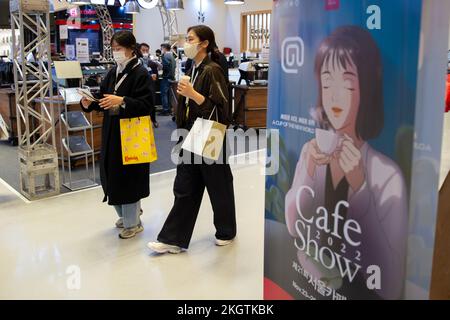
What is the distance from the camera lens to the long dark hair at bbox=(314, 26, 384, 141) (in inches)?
54.9

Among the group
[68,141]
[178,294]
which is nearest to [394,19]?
[178,294]

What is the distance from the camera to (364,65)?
1.43m

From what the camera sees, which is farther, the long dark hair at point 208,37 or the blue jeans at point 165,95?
the blue jeans at point 165,95

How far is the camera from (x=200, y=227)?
381 centimetres

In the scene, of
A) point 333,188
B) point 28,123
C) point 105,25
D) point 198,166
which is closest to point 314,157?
point 333,188

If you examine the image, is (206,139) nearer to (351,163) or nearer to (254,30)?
(351,163)

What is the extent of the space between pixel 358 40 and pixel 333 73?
5.6 inches

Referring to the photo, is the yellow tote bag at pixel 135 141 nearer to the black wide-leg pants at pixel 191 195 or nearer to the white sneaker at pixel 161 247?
the black wide-leg pants at pixel 191 195

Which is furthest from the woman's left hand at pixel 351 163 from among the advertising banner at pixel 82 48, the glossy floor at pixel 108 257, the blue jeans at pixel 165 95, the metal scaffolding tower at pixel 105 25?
the metal scaffolding tower at pixel 105 25

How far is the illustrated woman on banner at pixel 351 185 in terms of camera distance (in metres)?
1.42

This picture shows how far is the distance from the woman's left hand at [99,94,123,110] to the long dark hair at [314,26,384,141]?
6.39ft

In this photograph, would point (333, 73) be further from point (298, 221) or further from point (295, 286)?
point (295, 286)

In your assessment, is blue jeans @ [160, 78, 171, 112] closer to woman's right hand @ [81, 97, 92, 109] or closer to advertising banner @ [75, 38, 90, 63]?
advertising banner @ [75, 38, 90, 63]
